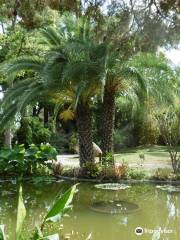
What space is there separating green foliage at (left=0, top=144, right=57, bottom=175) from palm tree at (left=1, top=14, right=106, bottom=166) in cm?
135

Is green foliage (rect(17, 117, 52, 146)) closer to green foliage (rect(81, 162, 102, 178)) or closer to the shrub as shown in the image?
green foliage (rect(81, 162, 102, 178))

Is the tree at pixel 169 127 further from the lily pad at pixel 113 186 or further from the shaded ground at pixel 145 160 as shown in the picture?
the lily pad at pixel 113 186

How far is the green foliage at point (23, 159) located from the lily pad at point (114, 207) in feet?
16.8

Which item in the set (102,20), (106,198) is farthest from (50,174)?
(102,20)

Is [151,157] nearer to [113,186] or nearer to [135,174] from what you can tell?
[135,174]

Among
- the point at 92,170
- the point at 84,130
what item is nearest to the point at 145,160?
A: the point at 84,130

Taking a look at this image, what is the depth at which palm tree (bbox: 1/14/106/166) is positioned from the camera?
1611cm

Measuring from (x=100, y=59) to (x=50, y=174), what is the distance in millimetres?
4335

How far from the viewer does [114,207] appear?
Answer: 1124 cm

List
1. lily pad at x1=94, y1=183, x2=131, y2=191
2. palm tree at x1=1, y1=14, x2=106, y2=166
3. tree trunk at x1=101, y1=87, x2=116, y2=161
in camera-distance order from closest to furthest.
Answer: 1. lily pad at x1=94, y1=183, x2=131, y2=191
2. palm tree at x1=1, y1=14, x2=106, y2=166
3. tree trunk at x1=101, y1=87, x2=116, y2=161

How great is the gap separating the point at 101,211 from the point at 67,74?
619 centimetres

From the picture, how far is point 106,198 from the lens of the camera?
12.6m

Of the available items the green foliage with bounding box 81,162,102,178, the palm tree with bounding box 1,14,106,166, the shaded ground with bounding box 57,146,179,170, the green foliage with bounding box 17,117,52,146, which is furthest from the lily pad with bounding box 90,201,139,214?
the green foliage with bounding box 17,117,52,146

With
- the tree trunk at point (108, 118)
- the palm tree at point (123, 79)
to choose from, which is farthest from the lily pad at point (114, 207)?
the tree trunk at point (108, 118)
